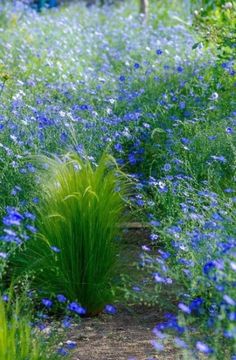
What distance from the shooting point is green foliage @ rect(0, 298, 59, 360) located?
298 centimetres

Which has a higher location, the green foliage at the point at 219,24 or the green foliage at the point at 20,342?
the green foliage at the point at 219,24

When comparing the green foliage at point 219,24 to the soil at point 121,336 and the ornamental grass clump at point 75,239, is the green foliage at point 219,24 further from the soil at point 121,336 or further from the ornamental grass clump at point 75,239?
the ornamental grass clump at point 75,239

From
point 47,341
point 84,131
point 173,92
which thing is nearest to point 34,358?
point 47,341

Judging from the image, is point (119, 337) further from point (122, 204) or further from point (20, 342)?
point (20, 342)

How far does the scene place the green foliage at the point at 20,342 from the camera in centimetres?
298

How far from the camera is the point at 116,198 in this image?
4316 mm

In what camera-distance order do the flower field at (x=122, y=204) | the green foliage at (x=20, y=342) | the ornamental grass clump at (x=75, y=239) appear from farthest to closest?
the ornamental grass clump at (x=75, y=239) → the flower field at (x=122, y=204) → the green foliage at (x=20, y=342)

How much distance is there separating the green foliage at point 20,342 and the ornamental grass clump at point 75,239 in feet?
2.94

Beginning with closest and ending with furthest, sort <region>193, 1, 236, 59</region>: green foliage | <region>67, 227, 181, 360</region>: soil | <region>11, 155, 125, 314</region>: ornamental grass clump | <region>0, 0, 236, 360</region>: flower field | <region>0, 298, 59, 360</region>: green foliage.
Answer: <region>0, 298, 59, 360</region>: green foliage → <region>0, 0, 236, 360</region>: flower field → <region>67, 227, 181, 360</region>: soil → <region>11, 155, 125, 314</region>: ornamental grass clump → <region>193, 1, 236, 59</region>: green foliage

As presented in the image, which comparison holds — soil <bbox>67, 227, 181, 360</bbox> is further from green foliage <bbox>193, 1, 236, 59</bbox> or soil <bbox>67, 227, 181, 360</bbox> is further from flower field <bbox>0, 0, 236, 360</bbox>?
green foliage <bbox>193, 1, 236, 59</bbox>

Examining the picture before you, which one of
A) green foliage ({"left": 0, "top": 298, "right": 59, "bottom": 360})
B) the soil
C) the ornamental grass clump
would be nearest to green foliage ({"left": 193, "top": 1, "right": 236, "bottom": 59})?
the soil

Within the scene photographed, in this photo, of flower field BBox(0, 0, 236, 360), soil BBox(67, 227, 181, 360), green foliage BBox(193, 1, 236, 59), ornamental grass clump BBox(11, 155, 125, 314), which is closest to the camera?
flower field BBox(0, 0, 236, 360)

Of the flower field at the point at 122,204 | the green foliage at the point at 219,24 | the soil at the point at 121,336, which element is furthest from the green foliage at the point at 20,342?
the green foliage at the point at 219,24

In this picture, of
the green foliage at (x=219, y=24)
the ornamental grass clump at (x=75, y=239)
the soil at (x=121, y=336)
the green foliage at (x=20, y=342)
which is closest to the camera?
the green foliage at (x=20, y=342)
